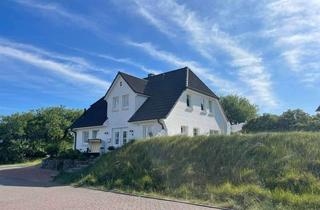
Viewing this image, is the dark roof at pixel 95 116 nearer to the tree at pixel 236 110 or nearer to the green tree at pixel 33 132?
the green tree at pixel 33 132

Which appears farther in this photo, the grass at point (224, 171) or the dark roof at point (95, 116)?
the dark roof at point (95, 116)

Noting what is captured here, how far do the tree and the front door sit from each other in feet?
123

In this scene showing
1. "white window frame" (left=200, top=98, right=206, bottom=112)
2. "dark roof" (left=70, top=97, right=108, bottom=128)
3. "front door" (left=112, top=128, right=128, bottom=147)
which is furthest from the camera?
"dark roof" (left=70, top=97, right=108, bottom=128)

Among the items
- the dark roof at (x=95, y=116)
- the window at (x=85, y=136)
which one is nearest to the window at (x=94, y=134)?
the dark roof at (x=95, y=116)

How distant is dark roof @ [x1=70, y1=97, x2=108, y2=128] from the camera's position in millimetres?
31169

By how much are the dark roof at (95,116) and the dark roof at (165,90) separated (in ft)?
15.7

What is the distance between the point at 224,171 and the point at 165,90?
1469 centimetres

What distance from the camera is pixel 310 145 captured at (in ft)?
48.0

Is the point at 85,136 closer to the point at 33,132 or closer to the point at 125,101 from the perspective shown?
the point at 125,101

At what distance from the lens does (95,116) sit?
3247 cm

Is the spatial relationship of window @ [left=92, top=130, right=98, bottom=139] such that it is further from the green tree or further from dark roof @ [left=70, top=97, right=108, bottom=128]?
the green tree

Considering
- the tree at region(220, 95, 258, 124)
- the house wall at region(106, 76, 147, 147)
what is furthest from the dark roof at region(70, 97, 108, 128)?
the tree at region(220, 95, 258, 124)

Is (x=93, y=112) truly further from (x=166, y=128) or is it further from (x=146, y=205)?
(x=146, y=205)

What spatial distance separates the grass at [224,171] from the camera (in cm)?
1209
